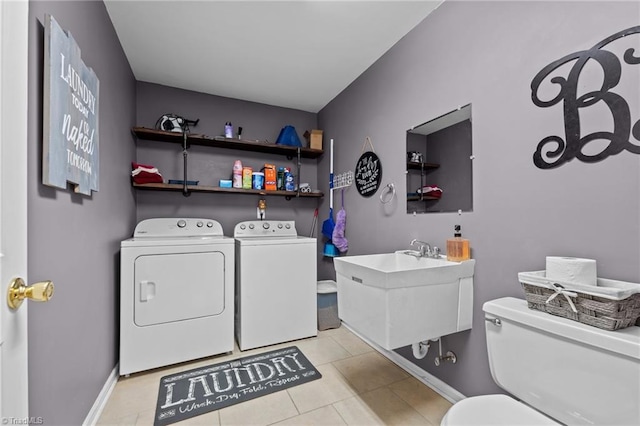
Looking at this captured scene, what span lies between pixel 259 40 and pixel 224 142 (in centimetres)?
103

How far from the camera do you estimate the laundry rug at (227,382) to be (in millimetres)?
1540

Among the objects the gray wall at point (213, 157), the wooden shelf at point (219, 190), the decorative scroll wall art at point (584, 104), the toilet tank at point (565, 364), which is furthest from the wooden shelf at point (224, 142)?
the toilet tank at point (565, 364)

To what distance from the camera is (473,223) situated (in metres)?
1.49

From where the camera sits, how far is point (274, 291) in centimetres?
227

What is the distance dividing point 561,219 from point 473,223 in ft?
1.31

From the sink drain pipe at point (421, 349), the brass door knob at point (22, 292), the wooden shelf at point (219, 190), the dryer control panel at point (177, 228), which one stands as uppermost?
the wooden shelf at point (219, 190)

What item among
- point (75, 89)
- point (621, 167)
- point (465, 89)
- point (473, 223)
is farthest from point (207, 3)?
point (621, 167)

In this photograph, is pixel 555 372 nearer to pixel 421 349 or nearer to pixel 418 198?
pixel 421 349

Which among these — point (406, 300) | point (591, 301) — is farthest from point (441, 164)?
point (591, 301)

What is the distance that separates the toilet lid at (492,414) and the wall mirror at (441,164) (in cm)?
92

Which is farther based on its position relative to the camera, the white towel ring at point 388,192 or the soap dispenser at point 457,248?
the white towel ring at point 388,192

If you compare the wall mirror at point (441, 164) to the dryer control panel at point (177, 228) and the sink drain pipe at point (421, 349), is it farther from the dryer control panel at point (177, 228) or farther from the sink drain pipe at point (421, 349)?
the dryer control panel at point (177, 228)

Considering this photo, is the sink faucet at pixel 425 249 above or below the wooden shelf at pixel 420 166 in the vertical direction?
below

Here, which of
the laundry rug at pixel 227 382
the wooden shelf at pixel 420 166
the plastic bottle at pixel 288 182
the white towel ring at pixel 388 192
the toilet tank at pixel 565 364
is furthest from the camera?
the plastic bottle at pixel 288 182
